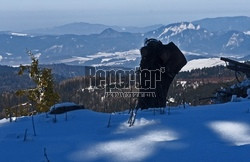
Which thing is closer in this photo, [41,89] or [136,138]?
[136,138]

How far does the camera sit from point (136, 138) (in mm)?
5852

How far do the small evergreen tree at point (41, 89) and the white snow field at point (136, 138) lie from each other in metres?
28.5

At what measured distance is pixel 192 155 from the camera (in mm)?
4762

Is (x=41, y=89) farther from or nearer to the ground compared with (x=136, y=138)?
nearer to the ground

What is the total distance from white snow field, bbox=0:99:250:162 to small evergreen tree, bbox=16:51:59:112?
28484 millimetres

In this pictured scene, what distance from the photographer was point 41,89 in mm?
38375

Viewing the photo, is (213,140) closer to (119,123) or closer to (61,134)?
(119,123)

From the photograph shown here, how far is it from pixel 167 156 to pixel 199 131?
1553mm

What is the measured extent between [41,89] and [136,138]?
110ft

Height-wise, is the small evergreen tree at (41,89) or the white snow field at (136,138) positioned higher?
the white snow field at (136,138)

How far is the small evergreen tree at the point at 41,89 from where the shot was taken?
120ft

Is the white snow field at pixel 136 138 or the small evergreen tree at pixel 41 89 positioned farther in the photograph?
the small evergreen tree at pixel 41 89

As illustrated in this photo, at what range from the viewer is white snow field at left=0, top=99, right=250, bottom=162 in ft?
16.1

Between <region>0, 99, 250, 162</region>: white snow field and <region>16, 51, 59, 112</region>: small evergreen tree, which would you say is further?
<region>16, 51, 59, 112</region>: small evergreen tree
